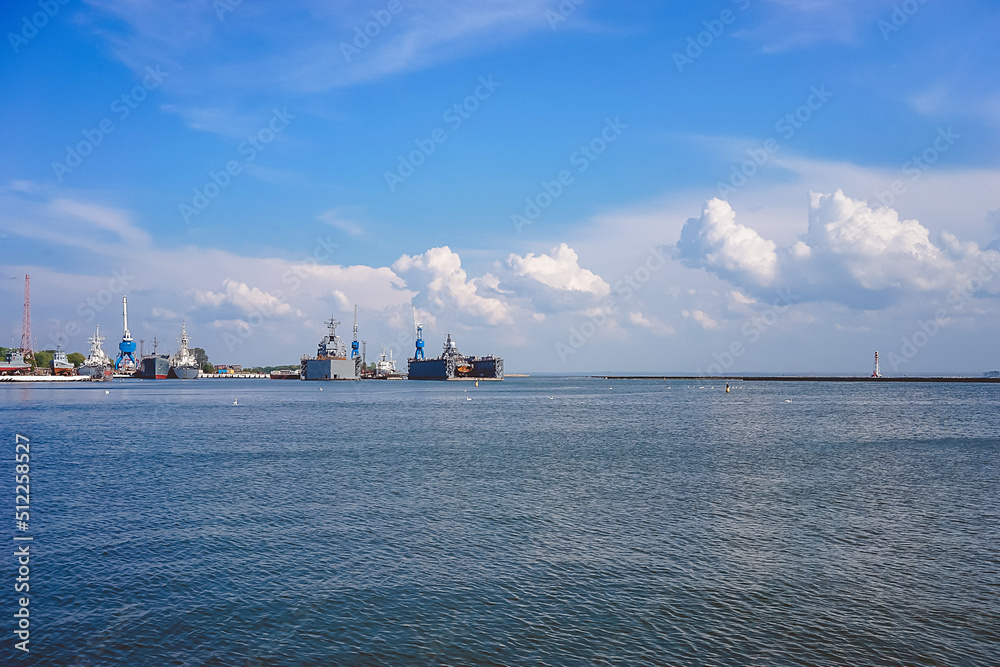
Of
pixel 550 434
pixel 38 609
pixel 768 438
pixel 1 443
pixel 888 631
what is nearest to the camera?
pixel 888 631

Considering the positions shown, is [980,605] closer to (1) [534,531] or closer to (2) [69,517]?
(1) [534,531]

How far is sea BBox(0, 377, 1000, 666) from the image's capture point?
17.1 meters

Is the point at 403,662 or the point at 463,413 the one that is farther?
the point at 463,413

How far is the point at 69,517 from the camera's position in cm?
3041

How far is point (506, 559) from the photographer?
24016 millimetres

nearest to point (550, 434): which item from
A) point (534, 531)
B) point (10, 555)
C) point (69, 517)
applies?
point (534, 531)

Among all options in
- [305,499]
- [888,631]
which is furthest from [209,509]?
[888,631]

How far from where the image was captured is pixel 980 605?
63.6 feet

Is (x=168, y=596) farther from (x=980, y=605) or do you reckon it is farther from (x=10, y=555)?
(x=980, y=605)

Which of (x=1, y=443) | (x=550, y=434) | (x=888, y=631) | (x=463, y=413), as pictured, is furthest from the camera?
(x=463, y=413)

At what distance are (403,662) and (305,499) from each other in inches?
811

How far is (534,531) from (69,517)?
21957 millimetres

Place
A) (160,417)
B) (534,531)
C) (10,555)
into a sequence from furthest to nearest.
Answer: (160,417)
(534,531)
(10,555)

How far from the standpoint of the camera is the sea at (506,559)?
17.1 meters
